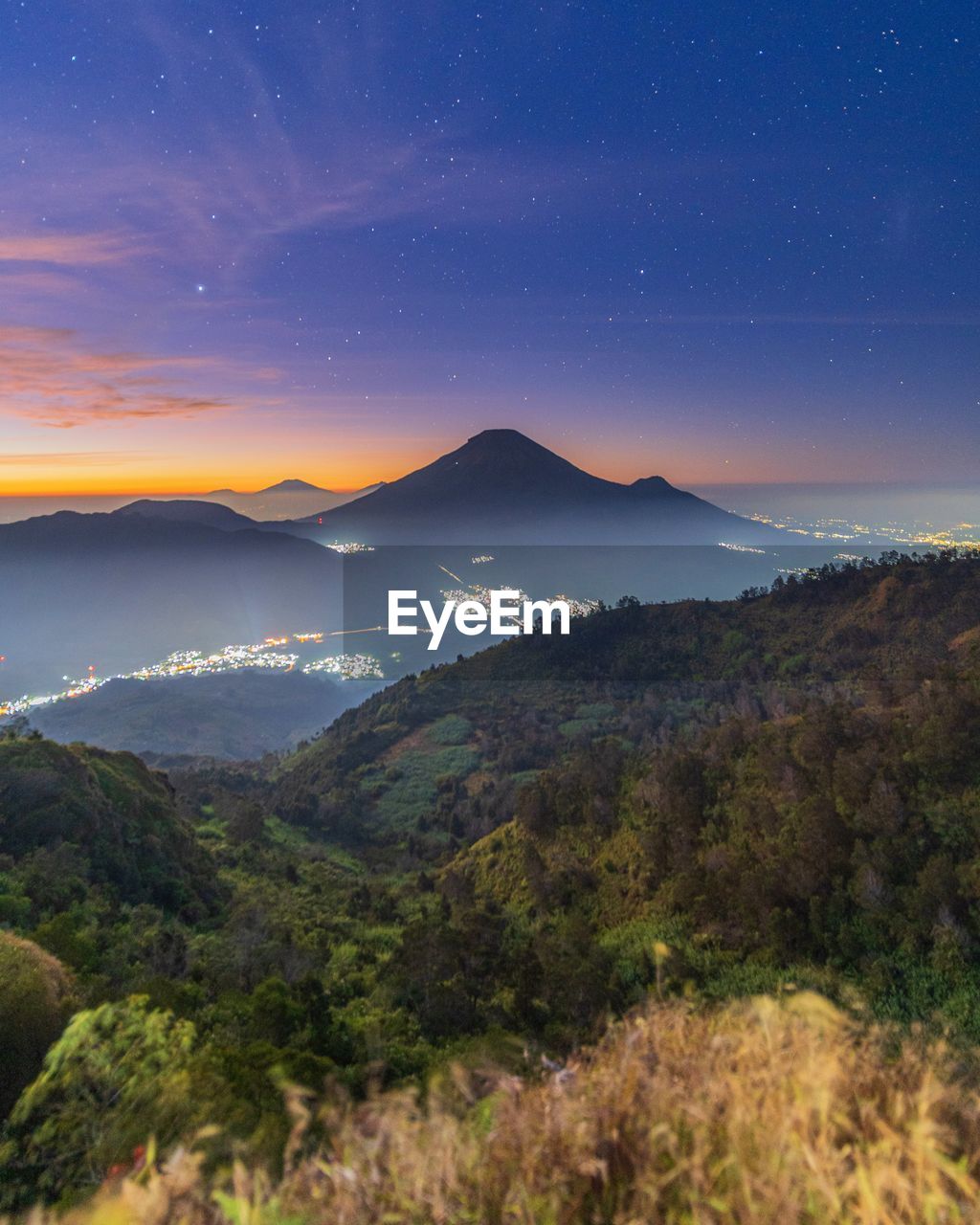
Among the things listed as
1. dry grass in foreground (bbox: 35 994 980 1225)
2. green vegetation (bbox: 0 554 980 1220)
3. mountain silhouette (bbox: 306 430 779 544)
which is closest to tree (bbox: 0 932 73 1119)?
green vegetation (bbox: 0 554 980 1220)

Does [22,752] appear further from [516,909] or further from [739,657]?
[739,657]

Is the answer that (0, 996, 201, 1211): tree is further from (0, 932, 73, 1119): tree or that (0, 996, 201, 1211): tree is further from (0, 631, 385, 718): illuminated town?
(0, 631, 385, 718): illuminated town

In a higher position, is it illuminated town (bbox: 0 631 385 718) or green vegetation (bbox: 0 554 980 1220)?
green vegetation (bbox: 0 554 980 1220)

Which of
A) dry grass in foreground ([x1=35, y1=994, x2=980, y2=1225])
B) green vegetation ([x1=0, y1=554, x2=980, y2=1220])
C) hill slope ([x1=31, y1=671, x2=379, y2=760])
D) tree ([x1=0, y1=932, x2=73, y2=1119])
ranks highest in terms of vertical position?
dry grass in foreground ([x1=35, y1=994, x2=980, y2=1225])

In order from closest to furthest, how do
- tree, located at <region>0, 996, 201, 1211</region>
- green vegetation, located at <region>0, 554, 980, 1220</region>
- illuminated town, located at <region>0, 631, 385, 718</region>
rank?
tree, located at <region>0, 996, 201, 1211</region> → green vegetation, located at <region>0, 554, 980, 1220</region> → illuminated town, located at <region>0, 631, 385, 718</region>

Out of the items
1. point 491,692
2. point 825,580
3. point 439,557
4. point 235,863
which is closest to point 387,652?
point 439,557

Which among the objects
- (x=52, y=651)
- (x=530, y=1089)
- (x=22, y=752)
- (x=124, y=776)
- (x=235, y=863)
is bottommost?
(x=52, y=651)

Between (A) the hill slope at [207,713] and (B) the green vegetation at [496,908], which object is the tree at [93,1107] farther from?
(A) the hill slope at [207,713]

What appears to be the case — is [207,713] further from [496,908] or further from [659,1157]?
[659,1157]
